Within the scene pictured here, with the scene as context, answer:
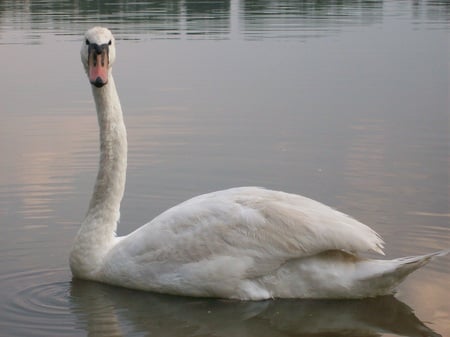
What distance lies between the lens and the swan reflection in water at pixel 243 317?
268 inches

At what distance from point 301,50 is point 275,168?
12.3 meters

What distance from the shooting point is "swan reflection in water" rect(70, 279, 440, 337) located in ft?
22.3

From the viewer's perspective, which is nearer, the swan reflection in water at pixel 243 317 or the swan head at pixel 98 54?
the swan reflection in water at pixel 243 317

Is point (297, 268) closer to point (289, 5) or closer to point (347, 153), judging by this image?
point (347, 153)

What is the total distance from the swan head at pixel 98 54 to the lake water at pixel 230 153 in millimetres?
1566

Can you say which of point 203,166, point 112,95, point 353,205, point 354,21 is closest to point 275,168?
point 203,166

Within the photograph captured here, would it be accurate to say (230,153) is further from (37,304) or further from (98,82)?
(37,304)

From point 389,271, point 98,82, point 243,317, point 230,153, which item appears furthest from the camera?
point 230,153

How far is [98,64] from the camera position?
25.4 ft

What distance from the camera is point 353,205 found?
9406 millimetres

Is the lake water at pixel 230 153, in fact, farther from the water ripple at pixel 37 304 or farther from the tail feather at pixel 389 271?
the tail feather at pixel 389 271

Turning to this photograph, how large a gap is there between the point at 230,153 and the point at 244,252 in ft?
15.7

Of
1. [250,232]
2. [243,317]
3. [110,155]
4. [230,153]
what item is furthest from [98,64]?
[230,153]

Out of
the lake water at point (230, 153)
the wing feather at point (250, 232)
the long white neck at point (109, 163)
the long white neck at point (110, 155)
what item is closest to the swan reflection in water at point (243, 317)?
the lake water at point (230, 153)
